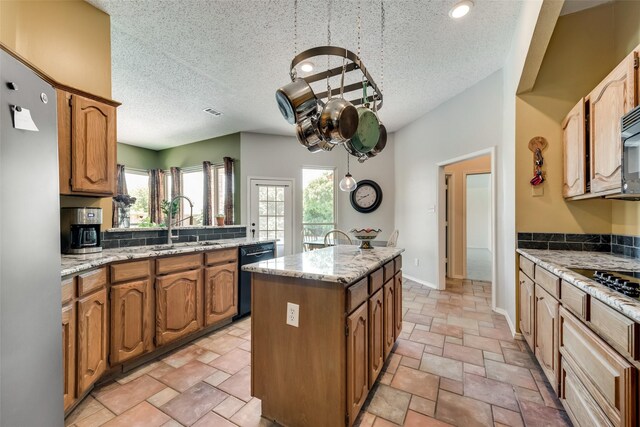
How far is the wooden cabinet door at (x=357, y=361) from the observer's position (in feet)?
4.45

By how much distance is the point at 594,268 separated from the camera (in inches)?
61.1

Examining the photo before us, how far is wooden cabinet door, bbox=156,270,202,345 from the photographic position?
2.18 metres

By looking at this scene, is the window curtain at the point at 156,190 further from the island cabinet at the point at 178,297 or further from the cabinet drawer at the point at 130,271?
the cabinet drawer at the point at 130,271

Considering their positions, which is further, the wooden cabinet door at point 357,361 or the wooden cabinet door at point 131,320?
the wooden cabinet door at point 131,320

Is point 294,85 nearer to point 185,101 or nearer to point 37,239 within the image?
point 37,239

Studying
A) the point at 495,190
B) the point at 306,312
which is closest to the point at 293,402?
the point at 306,312

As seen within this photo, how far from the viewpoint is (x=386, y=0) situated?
2041 millimetres

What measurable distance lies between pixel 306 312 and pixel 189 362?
1450 mm

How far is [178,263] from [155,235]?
656mm

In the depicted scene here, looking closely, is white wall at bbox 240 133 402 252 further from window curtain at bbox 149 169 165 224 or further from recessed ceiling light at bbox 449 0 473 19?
recessed ceiling light at bbox 449 0 473 19

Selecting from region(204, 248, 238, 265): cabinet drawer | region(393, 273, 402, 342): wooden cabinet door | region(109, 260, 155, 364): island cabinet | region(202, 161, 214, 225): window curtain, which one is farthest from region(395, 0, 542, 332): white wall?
region(202, 161, 214, 225): window curtain

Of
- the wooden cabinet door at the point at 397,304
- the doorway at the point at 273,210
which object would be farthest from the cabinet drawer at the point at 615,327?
the doorway at the point at 273,210

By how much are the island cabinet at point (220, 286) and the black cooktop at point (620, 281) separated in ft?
8.93

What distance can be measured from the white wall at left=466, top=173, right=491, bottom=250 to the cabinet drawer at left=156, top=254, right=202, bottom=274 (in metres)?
9.30
